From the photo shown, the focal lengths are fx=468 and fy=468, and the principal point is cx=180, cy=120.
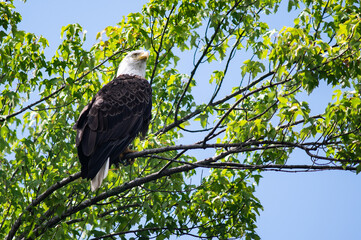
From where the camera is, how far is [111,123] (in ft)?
19.1

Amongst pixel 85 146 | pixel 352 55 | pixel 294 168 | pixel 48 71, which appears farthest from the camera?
pixel 48 71

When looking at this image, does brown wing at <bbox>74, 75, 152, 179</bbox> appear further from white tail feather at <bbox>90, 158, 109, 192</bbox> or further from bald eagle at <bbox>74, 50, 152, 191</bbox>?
white tail feather at <bbox>90, 158, 109, 192</bbox>

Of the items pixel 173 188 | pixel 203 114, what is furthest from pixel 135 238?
pixel 203 114

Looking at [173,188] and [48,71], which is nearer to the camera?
[173,188]

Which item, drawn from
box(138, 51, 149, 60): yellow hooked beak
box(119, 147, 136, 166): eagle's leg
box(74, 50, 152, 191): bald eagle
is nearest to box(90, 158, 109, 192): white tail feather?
box(74, 50, 152, 191): bald eagle

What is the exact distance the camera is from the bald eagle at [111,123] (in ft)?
17.6

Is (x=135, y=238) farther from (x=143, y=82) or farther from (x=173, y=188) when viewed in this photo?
(x=143, y=82)

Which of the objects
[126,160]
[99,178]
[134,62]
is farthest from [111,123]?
[134,62]

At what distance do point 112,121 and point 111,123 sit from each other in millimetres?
41

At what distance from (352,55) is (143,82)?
9.52 feet

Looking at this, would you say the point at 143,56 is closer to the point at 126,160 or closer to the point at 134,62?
the point at 134,62

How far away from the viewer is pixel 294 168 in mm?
4629

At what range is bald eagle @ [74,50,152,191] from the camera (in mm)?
5367

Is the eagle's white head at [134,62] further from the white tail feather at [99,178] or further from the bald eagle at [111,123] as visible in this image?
the white tail feather at [99,178]
